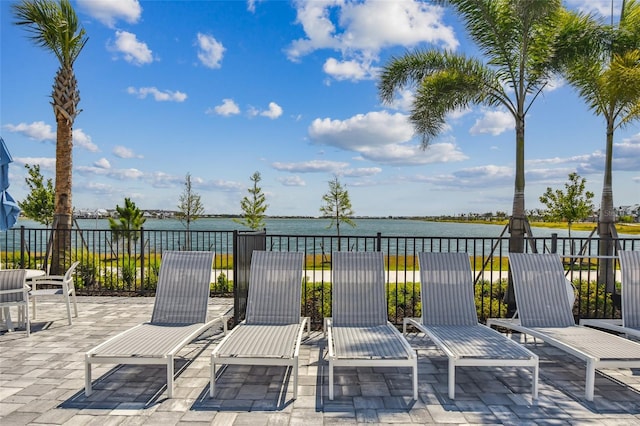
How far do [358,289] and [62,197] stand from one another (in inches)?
350

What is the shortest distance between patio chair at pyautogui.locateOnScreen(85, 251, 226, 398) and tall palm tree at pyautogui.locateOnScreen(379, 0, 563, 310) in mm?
5880

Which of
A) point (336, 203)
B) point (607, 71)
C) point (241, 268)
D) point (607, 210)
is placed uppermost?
point (607, 71)

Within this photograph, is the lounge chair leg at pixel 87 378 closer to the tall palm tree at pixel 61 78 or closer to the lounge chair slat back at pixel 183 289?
the lounge chair slat back at pixel 183 289

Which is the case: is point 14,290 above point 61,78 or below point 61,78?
below

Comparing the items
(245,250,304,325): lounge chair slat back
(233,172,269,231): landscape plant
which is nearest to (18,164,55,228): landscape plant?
(233,172,269,231): landscape plant

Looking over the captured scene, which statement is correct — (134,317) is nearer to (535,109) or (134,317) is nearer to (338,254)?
(338,254)

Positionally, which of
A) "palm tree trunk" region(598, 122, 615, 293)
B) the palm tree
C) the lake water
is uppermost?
the palm tree

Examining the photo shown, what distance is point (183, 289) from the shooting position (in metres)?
4.80

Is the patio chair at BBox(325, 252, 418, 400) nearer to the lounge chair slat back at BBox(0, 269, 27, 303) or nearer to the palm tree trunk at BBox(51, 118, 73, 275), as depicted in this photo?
the lounge chair slat back at BBox(0, 269, 27, 303)

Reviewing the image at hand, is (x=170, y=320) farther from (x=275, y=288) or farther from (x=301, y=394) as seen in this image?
(x=301, y=394)

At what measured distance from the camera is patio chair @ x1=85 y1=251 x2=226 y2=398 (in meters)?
3.42

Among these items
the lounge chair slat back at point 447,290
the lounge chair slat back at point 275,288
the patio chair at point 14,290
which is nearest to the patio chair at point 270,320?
the lounge chair slat back at point 275,288

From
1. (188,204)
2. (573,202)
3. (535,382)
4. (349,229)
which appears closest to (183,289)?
(535,382)

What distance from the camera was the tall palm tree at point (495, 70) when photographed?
24.6 feet
